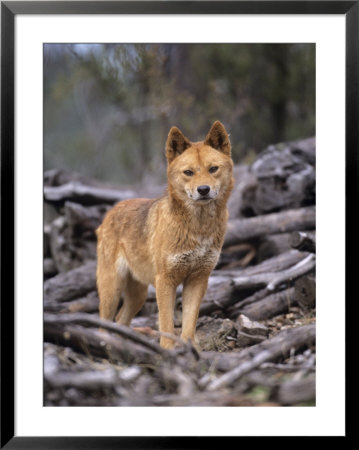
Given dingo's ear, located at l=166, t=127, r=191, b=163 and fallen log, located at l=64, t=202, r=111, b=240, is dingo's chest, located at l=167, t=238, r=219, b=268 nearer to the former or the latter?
dingo's ear, located at l=166, t=127, r=191, b=163

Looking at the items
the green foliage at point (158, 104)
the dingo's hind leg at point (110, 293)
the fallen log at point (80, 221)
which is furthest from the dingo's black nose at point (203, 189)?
the fallen log at point (80, 221)

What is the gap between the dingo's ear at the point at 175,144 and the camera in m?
5.15

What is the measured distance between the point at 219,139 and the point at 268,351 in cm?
201

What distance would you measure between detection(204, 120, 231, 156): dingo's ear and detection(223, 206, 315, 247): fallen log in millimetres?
2617

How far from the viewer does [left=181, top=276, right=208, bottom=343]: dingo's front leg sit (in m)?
5.39

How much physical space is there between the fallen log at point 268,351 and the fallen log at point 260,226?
2.56 meters

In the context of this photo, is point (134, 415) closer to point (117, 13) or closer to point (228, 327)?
point (228, 327)

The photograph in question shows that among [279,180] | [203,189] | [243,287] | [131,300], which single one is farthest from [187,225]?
[279,180]

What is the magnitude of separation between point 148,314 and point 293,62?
366 cm

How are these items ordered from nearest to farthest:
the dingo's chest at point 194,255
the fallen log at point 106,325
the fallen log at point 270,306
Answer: the fallen log at point 106,325 → the dingo's chest at point 194,255 → the fallen log at point 270,306

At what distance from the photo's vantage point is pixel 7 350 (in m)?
4.61

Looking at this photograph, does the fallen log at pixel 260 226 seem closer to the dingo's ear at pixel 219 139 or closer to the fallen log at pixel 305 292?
the fallen log at pixel 305 292

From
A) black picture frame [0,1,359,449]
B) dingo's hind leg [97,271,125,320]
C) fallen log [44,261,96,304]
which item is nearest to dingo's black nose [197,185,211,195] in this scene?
black picture frame [0,1,359,449]

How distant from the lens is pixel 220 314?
6680mm
